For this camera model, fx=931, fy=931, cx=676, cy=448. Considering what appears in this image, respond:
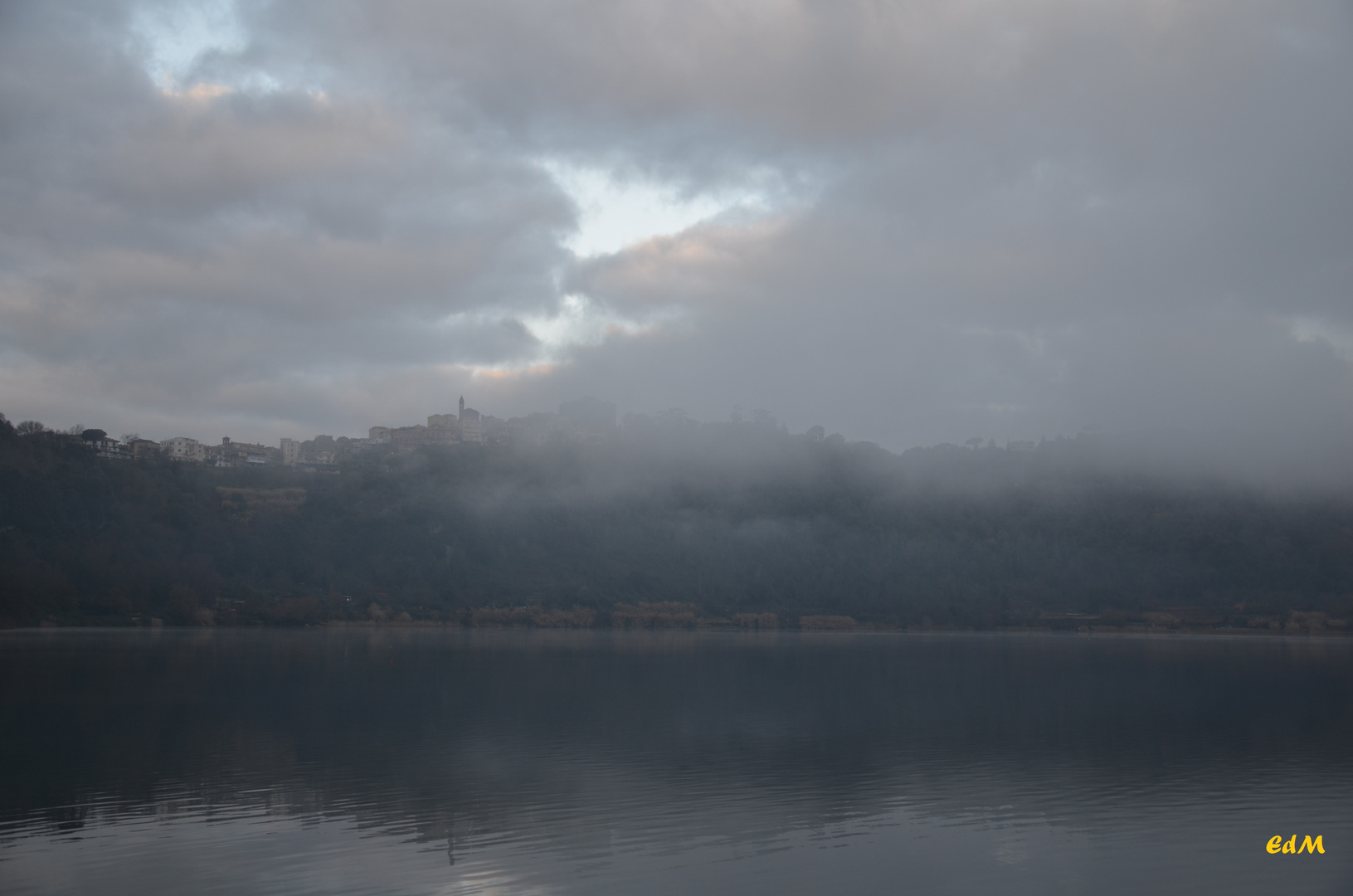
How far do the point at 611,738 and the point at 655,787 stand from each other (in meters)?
9.28

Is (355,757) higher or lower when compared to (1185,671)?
higher

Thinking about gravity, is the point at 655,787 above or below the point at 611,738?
above

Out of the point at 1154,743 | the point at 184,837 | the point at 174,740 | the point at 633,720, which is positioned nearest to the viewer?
the point at 184,837

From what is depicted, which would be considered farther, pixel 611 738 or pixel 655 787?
pixel 611 738

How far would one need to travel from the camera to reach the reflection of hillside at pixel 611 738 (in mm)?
24438

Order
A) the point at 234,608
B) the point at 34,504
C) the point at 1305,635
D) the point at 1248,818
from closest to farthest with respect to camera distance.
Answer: the point at 1248,818 → the point at 34,504 → the point at 234,608 → the point at 1305,635

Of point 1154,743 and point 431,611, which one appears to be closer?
point 1154,743

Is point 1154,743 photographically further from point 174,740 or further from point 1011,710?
point 174,740

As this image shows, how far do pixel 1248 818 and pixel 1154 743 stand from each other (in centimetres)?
1355

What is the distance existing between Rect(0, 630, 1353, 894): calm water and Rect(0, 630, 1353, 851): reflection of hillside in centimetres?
19

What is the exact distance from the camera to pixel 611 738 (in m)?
35.5

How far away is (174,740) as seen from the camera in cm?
3297

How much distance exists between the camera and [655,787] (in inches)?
1043

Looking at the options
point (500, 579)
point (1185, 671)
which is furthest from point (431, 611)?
point (1185, 671)
